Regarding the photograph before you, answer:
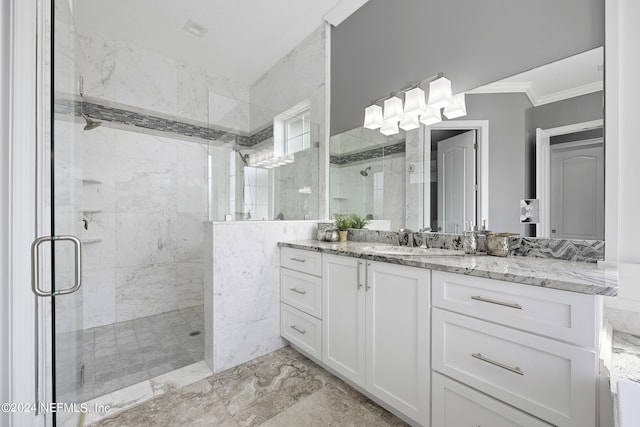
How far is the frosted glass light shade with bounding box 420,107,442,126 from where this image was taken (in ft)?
5.92

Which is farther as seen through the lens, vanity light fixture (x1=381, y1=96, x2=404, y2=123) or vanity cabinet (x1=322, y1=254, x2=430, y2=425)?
vanity light fixture (x1=381, y1=96, x2=404, y2=123)

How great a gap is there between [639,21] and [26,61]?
2307 millimetres

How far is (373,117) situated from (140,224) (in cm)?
263

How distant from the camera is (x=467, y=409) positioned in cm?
110

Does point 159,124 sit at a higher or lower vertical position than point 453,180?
higher

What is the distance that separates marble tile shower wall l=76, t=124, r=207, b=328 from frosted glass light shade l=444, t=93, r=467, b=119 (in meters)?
2.74

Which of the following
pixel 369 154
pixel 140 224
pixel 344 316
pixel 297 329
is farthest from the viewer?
pixel 140 224

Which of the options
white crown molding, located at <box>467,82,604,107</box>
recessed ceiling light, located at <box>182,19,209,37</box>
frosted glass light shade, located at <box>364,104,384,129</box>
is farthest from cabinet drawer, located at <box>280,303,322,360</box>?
recessed ceiling light, located at <box>182,19,209,37</box>

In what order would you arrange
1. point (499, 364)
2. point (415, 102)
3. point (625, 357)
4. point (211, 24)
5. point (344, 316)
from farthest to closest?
point (211, 24), point (415, 102), point (344, 316), point (499, 364), point (625, 357)

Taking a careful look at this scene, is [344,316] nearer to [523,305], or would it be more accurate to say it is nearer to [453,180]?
[523,305]

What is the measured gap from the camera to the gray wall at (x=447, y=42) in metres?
1.34

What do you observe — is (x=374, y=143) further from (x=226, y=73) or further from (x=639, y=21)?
(x=226, y=73)

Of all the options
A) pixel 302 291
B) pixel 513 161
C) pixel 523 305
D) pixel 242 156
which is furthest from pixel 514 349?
pixel 242 156

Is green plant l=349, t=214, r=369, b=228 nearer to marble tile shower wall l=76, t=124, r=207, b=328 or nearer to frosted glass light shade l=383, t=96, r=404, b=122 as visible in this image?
frosted glass light shade l=383, t=96, r=404, b=122
